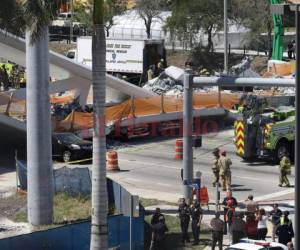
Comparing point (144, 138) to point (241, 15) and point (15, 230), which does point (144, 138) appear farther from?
point (241, 15)

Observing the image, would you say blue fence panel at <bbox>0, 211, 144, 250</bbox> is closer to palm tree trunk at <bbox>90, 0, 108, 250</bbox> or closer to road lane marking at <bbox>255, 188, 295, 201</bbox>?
palm tree trunk at <bbox>90, 0, 108, 250</bbox>

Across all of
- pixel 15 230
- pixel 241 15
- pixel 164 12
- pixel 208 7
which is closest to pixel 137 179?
pixel 15 230

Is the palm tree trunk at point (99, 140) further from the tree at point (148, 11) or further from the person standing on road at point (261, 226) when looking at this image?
the tree at point (148, 11)

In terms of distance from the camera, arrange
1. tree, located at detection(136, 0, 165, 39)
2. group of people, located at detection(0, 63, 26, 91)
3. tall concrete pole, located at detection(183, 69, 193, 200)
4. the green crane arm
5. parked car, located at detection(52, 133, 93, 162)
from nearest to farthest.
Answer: tall concrete pole, located at detection(183, 69, 193, 200), parked car, located at detection(52, 133, 93, 162), group of people, located at detection(0, 63, 26, 91), the green crane arm, tree, located at detection(136, 0, 165, 39)

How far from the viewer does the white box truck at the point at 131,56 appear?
60.1m

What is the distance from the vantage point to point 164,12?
3199 inches

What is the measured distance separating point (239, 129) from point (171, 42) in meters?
40.4

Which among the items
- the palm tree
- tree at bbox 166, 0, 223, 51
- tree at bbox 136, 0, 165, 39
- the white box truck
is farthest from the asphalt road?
tree at bbox 136, 0, 165, 39

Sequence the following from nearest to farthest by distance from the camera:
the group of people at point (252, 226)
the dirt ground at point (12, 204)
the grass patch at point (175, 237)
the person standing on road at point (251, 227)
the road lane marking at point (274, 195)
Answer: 1. the group of people at point (252, 226)
2. the person standing on road at point (251, 227)
3. the grass patch at point (175, 237)
4. the dirt ground at point (12, 204)
5. the road lane marking at point (274, 195)

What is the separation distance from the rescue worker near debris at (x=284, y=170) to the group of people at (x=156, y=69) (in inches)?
1053

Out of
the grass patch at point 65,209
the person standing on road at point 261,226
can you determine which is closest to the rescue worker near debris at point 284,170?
the grass patch at point 65,209

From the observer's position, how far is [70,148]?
36531 mm

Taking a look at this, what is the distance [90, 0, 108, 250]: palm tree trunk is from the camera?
19.8 meters

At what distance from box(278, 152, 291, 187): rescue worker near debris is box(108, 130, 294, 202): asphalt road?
33 cm
